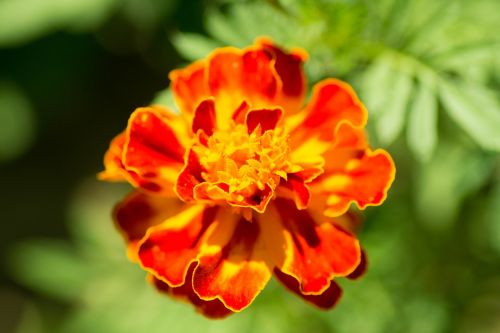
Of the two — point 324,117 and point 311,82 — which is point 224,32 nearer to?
point 311,82

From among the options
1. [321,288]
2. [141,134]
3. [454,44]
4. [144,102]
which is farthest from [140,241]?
[144,102]

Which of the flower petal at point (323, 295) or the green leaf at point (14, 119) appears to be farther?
the green leaf at point (14, 119)

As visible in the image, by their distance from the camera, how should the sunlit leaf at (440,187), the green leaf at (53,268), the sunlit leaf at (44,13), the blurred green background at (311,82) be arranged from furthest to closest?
the green leaf at (53,268) < the sunlit leaf at (44,13) < the sunlit leaf at (440,187) < the blurred green background at (311,82)

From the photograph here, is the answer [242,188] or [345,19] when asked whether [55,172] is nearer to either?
[345,19]

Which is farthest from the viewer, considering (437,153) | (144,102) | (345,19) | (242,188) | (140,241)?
(144,102)

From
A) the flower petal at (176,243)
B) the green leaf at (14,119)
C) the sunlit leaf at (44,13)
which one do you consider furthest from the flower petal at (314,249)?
the green leaf at (14,119)

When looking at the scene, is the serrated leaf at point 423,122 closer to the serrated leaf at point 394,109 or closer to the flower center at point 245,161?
the serrated leaf at point 394,109
